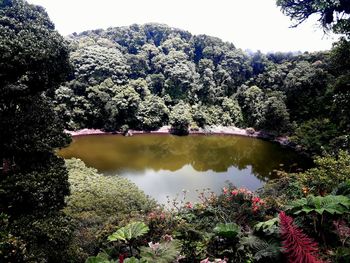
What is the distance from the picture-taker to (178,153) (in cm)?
2808

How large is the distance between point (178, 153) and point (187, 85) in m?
14.2

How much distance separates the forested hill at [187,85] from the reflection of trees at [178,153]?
2.49 metres

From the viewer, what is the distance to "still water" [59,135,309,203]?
20125 mm

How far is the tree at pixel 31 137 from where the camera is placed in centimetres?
604

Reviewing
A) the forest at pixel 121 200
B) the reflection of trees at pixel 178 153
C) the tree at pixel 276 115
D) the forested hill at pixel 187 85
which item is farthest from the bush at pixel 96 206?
the tree at pixel 276 115

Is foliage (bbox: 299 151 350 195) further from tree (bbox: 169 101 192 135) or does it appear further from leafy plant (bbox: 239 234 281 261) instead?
tree (bbox: 169 101 192 135)

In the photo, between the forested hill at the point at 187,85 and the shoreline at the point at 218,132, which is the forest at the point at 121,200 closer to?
the shoreline at the point at 218,132

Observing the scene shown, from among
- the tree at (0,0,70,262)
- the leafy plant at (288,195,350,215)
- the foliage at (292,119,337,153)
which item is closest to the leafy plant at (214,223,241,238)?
the leafy plant at (288,195,350,215)

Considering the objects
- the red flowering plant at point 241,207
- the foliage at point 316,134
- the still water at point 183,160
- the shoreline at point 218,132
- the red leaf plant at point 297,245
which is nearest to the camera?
the red leaf plant at point 297,245

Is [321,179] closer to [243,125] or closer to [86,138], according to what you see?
[86,138]

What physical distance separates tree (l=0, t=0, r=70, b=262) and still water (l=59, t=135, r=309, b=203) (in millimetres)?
10434

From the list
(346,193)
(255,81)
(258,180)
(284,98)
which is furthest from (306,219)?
(255,81)

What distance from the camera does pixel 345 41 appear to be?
9781mm

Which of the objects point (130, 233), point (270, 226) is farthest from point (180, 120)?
point (270, 226)
